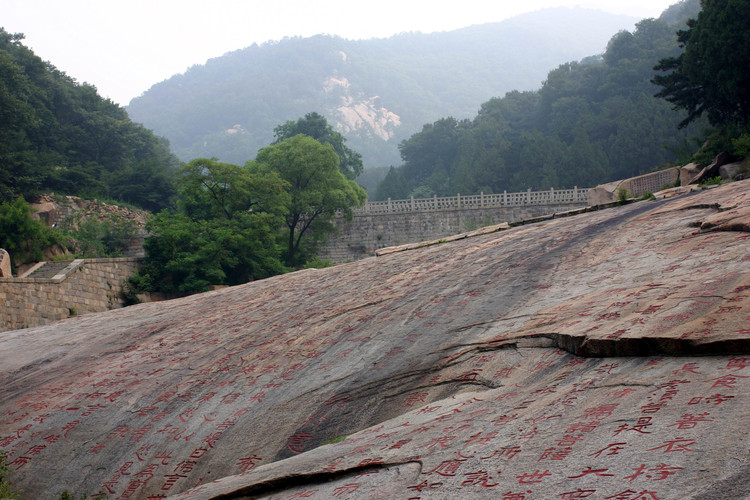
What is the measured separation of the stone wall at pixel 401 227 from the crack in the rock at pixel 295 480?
23.8 m

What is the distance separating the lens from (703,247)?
21.6ft

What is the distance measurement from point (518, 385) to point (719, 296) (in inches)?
66.2

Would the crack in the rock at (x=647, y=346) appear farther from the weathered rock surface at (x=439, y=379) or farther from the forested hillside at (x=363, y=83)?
the forested hillside at (x=363, y=83)

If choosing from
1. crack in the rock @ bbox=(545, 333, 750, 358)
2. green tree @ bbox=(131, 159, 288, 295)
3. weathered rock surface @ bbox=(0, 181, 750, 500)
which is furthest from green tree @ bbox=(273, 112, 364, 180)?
crack in the rock @ bbox=(545, 333, 750, 358)

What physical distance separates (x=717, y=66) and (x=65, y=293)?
1809 cm

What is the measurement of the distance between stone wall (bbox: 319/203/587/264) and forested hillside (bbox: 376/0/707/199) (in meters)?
7.53

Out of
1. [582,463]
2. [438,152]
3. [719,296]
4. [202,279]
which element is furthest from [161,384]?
[438,152]

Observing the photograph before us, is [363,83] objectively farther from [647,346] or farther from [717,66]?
[647,346]

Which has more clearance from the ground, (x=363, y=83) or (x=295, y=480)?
(x=363, y=83)

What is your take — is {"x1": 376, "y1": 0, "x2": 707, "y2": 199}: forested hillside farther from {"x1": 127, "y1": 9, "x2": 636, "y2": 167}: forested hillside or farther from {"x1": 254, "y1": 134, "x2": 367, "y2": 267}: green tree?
{"x1": 127, "y1": 9, "x2": 636, "y2": 167}: forested hillside

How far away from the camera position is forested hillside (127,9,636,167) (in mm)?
92000

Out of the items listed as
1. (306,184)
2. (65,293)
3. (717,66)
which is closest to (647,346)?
(717,66)

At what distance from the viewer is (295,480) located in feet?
13.9

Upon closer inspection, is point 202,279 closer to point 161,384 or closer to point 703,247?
point 161,384
